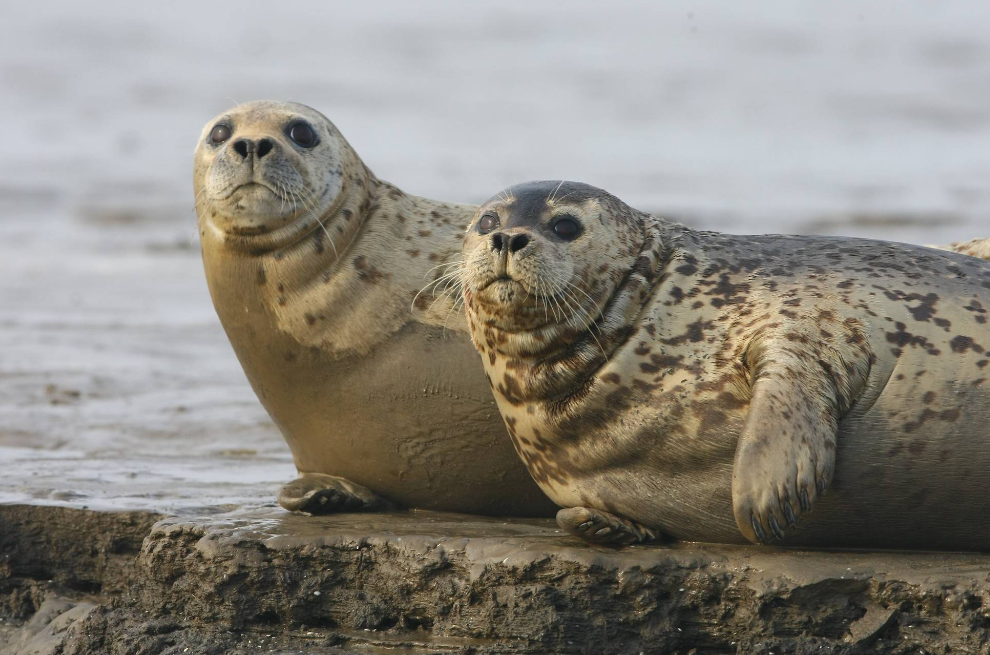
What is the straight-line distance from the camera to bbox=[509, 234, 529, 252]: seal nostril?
4227mm

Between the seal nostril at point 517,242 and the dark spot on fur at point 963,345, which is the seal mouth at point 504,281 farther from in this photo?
the dark spot on fur at point 963,345

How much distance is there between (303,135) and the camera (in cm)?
554

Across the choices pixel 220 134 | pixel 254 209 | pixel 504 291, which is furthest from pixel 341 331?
pixel 504 291

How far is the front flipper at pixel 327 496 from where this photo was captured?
16.5 feet

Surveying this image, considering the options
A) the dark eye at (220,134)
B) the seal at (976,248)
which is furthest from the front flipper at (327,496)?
the seal at (976,248)

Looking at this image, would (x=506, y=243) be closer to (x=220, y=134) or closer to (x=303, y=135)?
(x=303, y=135)

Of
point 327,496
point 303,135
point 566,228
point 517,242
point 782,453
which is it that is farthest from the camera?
point 303,135

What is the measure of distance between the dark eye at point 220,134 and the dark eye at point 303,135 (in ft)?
0.78

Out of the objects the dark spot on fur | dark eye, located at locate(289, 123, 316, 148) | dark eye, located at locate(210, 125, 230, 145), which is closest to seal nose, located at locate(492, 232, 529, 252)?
the dark spot on fur

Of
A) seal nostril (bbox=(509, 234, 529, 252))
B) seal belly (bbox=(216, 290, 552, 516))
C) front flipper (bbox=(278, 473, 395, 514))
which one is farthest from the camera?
seal belly (bbox=(216, 290, 552, 516))

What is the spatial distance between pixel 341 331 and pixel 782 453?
1936 millimetres

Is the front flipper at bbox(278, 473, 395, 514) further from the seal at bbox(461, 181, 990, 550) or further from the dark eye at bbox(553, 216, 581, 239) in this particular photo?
the dark eye at bbox(553, 216, 581, 239)

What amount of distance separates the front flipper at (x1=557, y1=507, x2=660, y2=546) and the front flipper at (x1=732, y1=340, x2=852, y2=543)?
1.76 feet

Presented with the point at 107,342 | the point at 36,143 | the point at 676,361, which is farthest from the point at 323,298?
the point at 36,143
